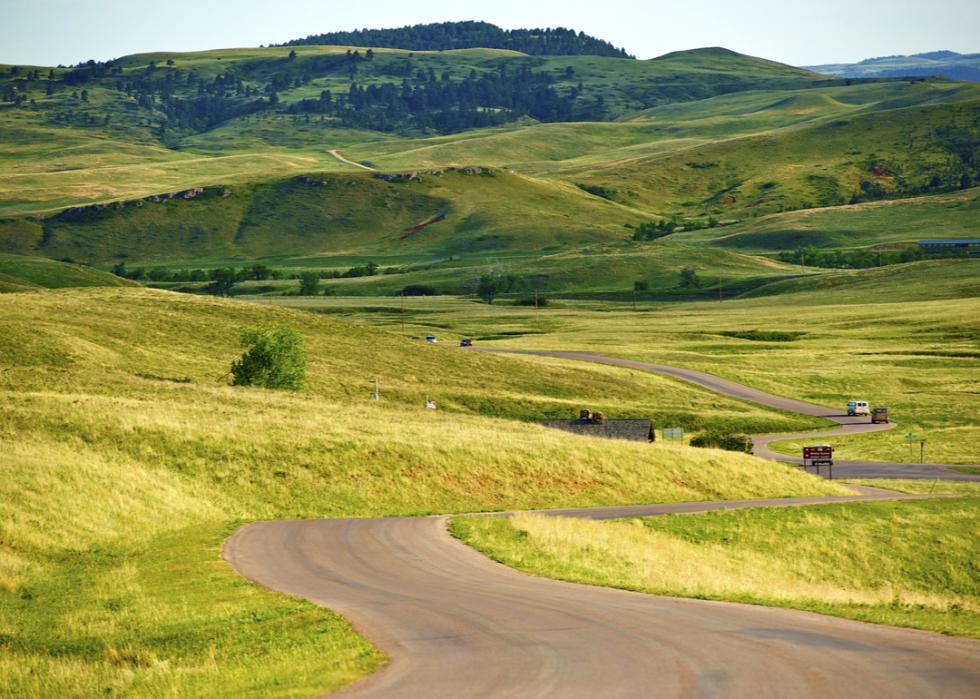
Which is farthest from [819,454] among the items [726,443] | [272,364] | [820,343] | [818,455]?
[820,343]

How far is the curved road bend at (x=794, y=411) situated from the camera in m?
69.4

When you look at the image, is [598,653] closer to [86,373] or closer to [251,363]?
[86,373]

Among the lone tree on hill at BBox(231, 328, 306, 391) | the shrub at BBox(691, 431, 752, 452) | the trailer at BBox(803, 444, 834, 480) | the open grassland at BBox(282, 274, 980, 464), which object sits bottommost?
the open grassland at BBox(282, 274, 980, 464)

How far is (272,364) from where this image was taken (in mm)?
87000

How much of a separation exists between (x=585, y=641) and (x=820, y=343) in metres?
126

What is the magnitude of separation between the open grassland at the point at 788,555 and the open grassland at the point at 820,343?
3039 centimetres

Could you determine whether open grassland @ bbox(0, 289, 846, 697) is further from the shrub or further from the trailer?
the shrub

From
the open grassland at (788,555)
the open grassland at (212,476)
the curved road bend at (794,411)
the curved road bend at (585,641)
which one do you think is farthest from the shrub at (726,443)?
the curved road bend at (585,641)

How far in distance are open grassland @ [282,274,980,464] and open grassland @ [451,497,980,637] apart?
30.4 metres

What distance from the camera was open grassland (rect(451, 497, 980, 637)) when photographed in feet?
96.0

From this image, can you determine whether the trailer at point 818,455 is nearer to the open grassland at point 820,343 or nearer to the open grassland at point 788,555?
the open grassland at point 820,343

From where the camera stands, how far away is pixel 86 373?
75.9 meters

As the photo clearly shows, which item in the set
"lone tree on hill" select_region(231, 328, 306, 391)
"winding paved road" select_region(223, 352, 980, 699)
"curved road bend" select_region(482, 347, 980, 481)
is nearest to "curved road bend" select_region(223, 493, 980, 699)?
"winding paved road" select_region(223, 352, 980, 699)

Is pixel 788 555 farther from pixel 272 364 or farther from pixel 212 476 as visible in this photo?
pixel 272 364
